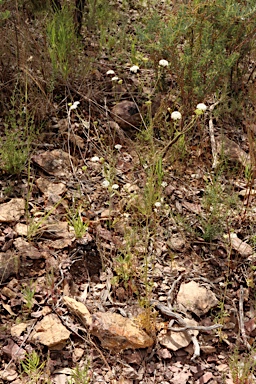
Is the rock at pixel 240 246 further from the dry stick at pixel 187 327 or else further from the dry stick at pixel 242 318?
the dry stick at pixel 187 327

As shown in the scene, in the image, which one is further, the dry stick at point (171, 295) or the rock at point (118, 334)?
the dry stick at point (171, 295)

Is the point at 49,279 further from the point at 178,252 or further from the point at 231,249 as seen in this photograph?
the point at 231,249

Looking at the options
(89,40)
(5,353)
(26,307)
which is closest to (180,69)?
(89,40)

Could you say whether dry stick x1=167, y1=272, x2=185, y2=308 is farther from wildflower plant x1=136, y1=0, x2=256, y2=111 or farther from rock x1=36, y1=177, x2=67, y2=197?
wildflower plant x1=136, y1=0, x2=256, y2=111

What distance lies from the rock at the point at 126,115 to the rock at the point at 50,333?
1903 millimetres

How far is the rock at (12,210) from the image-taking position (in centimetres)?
304

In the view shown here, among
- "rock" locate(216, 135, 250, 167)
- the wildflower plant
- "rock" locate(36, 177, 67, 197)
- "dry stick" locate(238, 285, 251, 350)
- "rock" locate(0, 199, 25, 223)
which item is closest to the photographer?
"dry stick" locate(238, 285, 251, 350)

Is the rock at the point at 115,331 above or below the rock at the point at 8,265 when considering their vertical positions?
below

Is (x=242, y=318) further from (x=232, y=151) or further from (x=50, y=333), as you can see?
(x=232, y=151)

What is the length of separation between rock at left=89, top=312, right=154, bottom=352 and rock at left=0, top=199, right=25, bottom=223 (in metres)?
0.95

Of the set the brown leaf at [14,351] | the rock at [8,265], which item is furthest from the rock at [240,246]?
the brown leaf at [14,351]

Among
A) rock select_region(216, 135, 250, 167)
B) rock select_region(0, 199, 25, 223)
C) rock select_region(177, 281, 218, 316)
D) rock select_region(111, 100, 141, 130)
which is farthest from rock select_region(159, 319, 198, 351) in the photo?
rock select_region(111, 100, 141, 130)

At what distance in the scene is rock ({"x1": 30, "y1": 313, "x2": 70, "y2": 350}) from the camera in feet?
8.06

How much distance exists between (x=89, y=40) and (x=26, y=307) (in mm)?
2979
